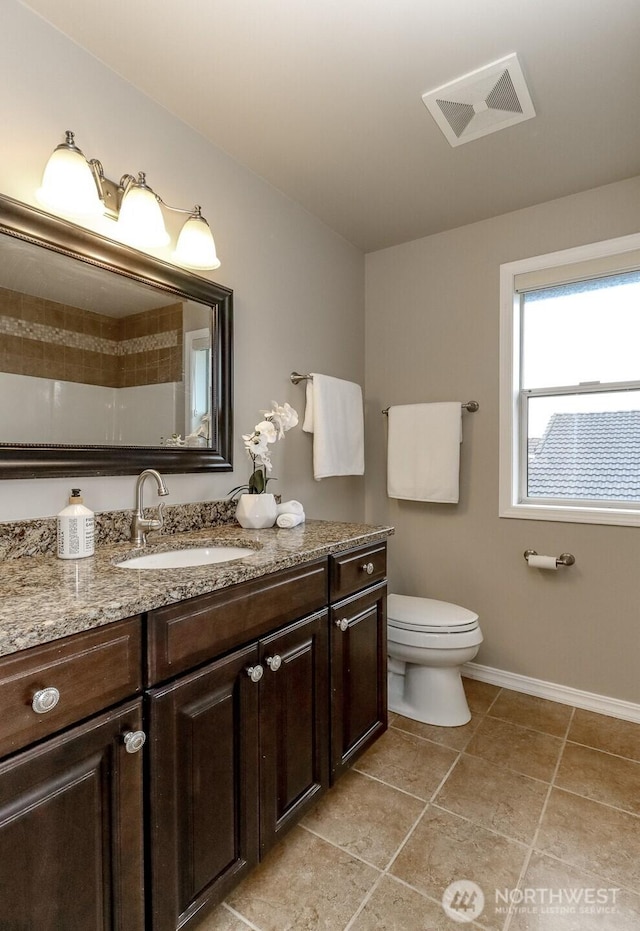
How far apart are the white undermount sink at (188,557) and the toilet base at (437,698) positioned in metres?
1.09

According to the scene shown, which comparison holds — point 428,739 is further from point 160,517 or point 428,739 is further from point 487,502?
point 160,517

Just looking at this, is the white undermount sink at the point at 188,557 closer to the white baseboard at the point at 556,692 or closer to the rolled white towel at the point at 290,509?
the rolled white towel at the point at 290,509

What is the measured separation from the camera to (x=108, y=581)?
1.00 metres

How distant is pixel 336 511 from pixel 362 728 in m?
1.13

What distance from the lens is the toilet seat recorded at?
197 cm

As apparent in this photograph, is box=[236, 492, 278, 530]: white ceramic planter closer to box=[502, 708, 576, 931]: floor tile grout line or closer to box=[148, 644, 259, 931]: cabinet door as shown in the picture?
box=[148, 644, 259, 931]: cabinet door

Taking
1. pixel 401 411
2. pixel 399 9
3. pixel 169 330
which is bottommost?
pixel 401 411

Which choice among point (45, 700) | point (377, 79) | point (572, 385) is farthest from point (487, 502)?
point (45, 700)

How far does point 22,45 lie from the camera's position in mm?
1263

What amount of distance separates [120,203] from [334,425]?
1.27 metres

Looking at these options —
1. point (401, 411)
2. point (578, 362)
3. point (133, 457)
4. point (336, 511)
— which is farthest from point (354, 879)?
point (578, 362)

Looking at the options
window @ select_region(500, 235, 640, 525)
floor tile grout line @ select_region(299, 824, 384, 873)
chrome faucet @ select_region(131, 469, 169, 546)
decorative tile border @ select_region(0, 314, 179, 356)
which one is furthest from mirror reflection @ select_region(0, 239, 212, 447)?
window @ select_region(500, 235, 640, 525)

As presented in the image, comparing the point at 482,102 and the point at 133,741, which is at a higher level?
the point at 482,102

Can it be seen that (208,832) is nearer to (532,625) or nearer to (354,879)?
(354,879)
